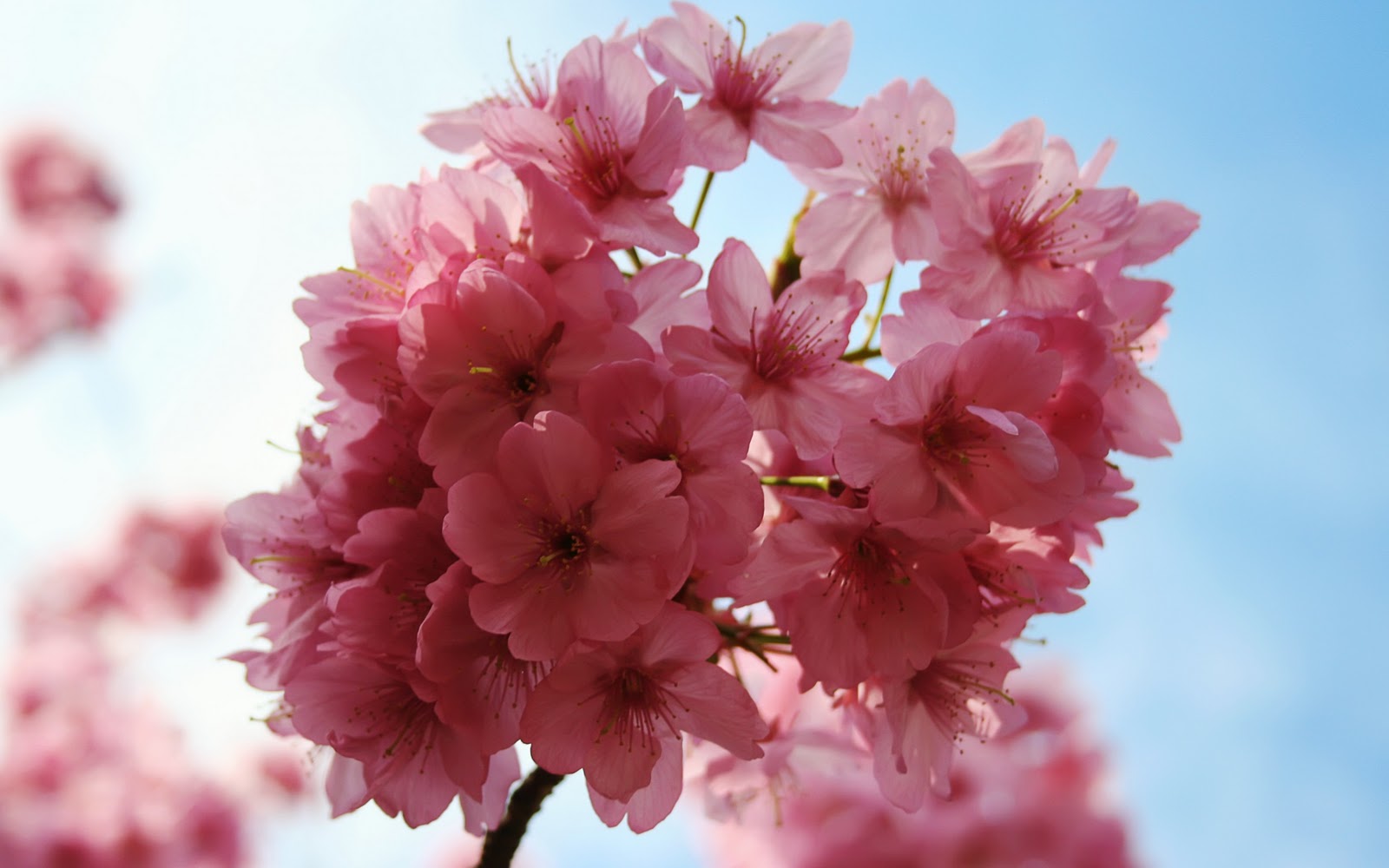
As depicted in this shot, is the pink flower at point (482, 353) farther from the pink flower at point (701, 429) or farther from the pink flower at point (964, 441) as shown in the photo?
the pink flower at point (964, 441)

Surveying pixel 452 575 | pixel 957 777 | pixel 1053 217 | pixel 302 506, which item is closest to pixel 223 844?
pixel 957 777

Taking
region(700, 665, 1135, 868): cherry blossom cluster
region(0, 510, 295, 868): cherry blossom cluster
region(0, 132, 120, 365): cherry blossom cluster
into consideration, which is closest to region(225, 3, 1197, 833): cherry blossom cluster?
region(700, 665, 1135, 868): cherry blossom cluster

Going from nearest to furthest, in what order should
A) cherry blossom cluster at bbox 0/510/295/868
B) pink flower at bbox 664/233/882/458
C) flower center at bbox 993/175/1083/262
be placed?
pink flower at bbox 664/233/882/458
flower center at bbox 993/175/1083/262
cherry blossom cluster at bbox 0/510/295/868

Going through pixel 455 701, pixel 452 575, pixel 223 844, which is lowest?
pixel 223 844

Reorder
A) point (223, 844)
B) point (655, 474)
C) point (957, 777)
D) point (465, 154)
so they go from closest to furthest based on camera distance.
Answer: point (655, 474)
point (465, 154)
point (957, 777)
point (223, 844)

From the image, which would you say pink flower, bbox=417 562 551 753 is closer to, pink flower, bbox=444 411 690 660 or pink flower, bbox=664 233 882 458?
pink flower, bbox=444 411 690 660

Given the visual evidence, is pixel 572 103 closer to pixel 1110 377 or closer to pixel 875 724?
pixel 1110 377

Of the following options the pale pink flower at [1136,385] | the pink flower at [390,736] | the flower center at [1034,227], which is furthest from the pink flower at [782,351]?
the pink flower at [390,736]
